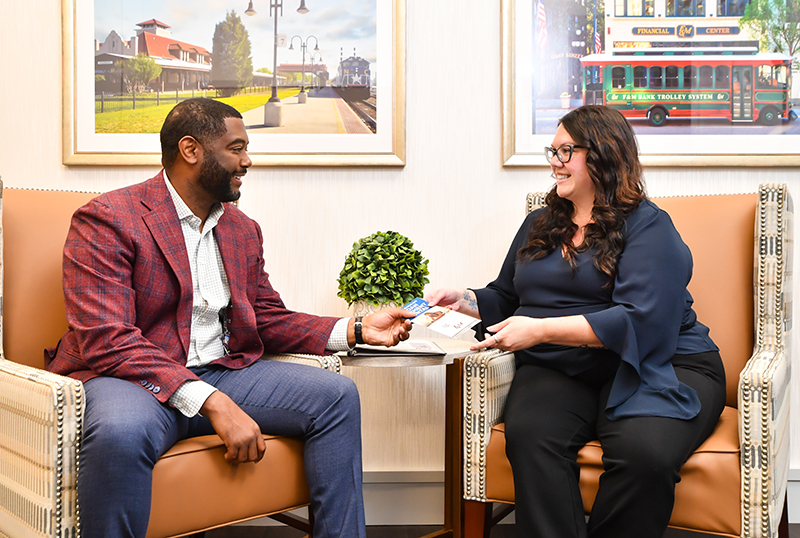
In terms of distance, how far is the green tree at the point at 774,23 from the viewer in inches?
90.7

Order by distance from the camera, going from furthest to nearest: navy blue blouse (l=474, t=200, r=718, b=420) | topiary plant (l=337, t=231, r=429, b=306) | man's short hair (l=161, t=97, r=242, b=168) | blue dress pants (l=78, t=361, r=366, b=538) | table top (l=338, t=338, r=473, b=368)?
topiary plant (l=337, t=231, r=429, b=306) → table top (l=338, t=338, r=473, b=368) → man's short hair (l=161, t=97, r=242, b=168) → navy blue blouse (l=474, t=200, r=718, b=420) → blue dress pants (l=78, t=361, r=366, b=538)

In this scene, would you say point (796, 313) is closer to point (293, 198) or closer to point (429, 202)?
point (429, 202)

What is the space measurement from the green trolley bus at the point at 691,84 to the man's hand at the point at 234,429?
180cm

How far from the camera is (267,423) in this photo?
1.50 m

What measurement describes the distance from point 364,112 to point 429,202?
1.45 ft

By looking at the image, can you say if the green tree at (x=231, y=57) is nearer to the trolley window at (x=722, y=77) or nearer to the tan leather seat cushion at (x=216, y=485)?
the tan leather seat cushion at (x=216, y=485)

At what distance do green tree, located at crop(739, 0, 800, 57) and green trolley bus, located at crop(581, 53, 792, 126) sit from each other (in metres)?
0.04

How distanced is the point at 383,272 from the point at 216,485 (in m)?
0.82

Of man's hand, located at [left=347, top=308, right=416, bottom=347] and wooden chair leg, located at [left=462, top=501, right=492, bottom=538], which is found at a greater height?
man's hand, located at [left=347, top=308, right=416, bottom=347]

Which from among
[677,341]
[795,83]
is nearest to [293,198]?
[677,341]

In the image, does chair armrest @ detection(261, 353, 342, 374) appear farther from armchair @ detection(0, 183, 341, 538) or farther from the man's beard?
the man's beard

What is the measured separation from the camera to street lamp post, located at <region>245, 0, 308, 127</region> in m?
2.34

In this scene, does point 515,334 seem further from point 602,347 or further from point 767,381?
point 767,381

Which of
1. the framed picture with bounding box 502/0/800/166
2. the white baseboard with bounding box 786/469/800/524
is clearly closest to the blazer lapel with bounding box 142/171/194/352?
the framed picture with bounding box 502/0/800/166
